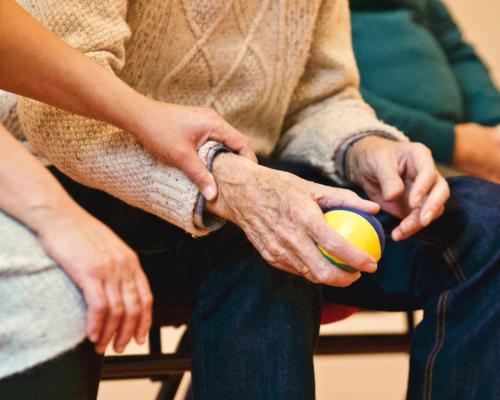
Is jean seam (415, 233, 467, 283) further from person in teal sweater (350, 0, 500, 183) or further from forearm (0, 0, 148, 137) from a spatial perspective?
person in teal sweater (350, 0, 500, 183)

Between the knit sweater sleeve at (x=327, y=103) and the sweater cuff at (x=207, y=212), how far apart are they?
27cm

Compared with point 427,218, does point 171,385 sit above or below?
below

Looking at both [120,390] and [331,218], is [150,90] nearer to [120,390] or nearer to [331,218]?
[331,218]

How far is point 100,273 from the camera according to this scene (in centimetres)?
56

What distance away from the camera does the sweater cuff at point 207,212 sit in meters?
0.77

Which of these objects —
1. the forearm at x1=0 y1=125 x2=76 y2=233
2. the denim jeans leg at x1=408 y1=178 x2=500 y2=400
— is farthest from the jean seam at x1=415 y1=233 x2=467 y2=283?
the forearm at x1=0 y1=125 x2=76 y2=233

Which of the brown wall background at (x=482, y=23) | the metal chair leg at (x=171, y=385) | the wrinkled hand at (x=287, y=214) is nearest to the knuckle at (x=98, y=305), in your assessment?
the wrinkled hand at (x=287, y=214)

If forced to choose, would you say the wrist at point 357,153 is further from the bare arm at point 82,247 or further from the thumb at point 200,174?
the bare arm at point 82,247

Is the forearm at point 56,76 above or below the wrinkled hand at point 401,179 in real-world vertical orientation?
above

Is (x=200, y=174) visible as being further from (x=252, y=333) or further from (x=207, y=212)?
(x=252, y=333)

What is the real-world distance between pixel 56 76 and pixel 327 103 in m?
0.50

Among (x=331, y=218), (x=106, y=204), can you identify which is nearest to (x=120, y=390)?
(x=106, y=204)

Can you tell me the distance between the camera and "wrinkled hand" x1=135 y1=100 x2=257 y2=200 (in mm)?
762

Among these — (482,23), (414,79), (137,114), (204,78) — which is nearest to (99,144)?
(137,114)
